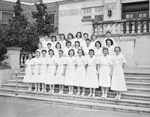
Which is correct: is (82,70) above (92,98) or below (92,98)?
above

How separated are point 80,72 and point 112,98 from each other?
1688mm

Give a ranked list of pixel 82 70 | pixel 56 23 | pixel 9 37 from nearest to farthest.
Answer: pixel 82 70, pixel 9 37, pixel 56 23

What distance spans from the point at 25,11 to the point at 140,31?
12890 mm

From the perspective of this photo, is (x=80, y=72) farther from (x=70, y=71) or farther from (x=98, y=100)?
(x=98, y=100)

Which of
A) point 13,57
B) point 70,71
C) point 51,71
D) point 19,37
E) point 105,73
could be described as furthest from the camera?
point 19,37

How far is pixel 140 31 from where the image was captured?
12.0 metres

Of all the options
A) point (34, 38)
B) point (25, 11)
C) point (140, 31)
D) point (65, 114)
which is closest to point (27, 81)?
point (65, 114)

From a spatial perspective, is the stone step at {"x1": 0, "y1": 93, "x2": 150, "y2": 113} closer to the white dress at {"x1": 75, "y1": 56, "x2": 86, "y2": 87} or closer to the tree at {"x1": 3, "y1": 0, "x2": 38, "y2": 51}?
the white dress at {"x1": 75, "y1": 56, "x2": 86, "y2": 87}

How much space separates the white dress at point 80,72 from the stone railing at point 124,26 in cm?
428

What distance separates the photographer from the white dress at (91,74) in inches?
342

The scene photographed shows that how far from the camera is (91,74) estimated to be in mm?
8812

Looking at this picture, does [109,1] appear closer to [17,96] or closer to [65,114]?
[17,96]

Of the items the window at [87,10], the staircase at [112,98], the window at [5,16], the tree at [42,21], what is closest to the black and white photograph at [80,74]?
the staircase at [112,98]

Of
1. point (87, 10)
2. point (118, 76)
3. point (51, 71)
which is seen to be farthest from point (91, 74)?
point (87, 10)
